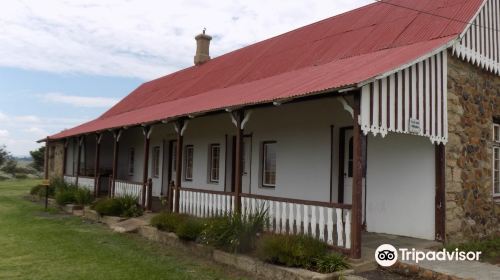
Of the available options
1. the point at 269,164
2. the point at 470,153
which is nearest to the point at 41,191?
the point at 269,164

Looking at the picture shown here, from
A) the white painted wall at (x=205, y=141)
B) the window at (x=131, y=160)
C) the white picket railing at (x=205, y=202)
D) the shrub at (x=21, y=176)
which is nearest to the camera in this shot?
the white picket railing at (x=205, y=202)

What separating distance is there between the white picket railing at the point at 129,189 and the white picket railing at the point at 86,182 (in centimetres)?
208

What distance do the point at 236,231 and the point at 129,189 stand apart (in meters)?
6.88

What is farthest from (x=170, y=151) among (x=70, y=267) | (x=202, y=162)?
(x=70, y=267)

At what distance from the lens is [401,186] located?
9.20m

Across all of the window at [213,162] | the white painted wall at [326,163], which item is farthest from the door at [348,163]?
the window at [213,162]

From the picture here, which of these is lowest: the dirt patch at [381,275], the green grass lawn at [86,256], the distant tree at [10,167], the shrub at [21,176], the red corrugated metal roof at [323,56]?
the green grass lawn at [86,256]

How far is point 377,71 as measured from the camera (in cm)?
723

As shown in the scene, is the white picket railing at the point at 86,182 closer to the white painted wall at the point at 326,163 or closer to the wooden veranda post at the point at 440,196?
the white painted wall at the point at 326,163

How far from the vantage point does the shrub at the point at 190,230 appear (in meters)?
9.11

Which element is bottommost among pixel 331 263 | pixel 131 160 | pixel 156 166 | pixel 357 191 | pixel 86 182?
pixel 331 263

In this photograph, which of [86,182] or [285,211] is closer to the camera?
[285,211]

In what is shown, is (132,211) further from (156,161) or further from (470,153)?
(470,153)

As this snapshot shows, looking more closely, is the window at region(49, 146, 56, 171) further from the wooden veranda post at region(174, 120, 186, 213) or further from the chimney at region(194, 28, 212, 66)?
the wooden veranda post at region(174, 120, 186, 213)
